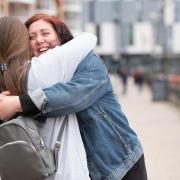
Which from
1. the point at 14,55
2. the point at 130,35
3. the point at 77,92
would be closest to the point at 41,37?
the point at 14,55

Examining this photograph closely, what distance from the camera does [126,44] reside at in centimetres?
7719

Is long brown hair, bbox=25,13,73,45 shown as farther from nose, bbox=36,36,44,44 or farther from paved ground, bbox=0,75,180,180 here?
paved ground, bbox=0,75,180,180

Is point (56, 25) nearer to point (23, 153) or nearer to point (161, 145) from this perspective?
point (23, 153)

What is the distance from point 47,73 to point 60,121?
0.19m

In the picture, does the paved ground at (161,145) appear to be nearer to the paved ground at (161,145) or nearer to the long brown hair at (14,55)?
the paved ground at (161,145)

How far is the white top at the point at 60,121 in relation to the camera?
2.21 m

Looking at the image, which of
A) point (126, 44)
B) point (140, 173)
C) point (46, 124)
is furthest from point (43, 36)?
point (126, 44)

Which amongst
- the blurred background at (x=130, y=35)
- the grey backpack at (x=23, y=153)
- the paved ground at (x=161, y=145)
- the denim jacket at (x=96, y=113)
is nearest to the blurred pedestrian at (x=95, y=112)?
the denim jacket at (x=96, y=113)

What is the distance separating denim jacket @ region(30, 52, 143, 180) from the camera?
2211mm

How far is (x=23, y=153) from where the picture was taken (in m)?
2.08

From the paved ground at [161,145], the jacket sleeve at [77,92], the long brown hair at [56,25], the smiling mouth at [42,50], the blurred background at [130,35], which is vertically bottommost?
the blurred background at [130,35]

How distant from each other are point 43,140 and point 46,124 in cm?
7

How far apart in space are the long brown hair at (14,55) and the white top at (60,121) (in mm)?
39

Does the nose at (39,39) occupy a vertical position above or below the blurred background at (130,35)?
above
